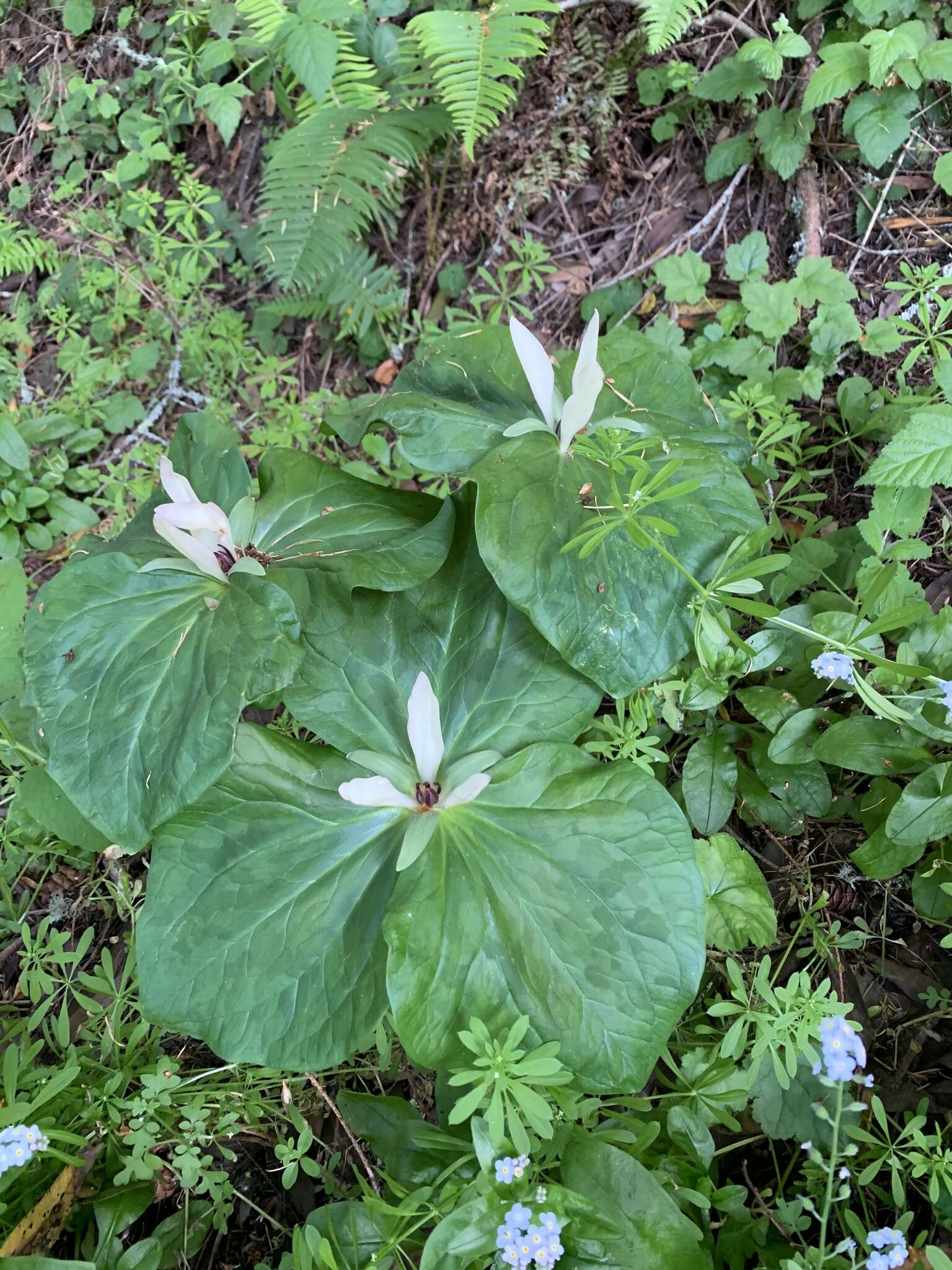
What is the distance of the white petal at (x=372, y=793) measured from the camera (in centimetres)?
154

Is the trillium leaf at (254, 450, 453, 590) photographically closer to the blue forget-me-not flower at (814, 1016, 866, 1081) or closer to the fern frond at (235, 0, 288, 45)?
the blue forget-me-not flower at (814, 1016, 866, 1081)

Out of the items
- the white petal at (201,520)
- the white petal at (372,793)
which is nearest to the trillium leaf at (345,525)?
the white petal at (201,520)

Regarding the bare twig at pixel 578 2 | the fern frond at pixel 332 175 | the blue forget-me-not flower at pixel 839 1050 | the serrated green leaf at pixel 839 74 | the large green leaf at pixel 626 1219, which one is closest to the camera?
the blue forget-me-not flower at pixel 839 1050

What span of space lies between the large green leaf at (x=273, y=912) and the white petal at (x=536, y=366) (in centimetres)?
93

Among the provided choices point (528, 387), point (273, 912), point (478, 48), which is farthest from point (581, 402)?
point (478, 48)

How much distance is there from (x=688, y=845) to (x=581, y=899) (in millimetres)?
244

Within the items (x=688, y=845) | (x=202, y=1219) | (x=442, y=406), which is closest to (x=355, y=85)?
(x=442, y=406)

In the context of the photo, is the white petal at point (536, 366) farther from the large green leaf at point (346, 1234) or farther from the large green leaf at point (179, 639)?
the large green leaf at point (346, 1234)

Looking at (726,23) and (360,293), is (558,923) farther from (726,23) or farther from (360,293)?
(726,23)

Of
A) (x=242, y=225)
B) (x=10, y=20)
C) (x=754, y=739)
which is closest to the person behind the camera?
(x=754, y=739)

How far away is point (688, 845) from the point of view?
1.61 meters

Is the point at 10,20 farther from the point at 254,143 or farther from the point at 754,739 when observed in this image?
the point at 754,739

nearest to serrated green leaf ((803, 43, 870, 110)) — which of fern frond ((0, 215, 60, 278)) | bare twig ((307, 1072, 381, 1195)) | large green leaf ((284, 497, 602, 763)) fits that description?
large green leaf ((284, 497, 602, 763))

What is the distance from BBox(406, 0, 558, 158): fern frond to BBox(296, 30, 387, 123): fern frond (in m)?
0.39
